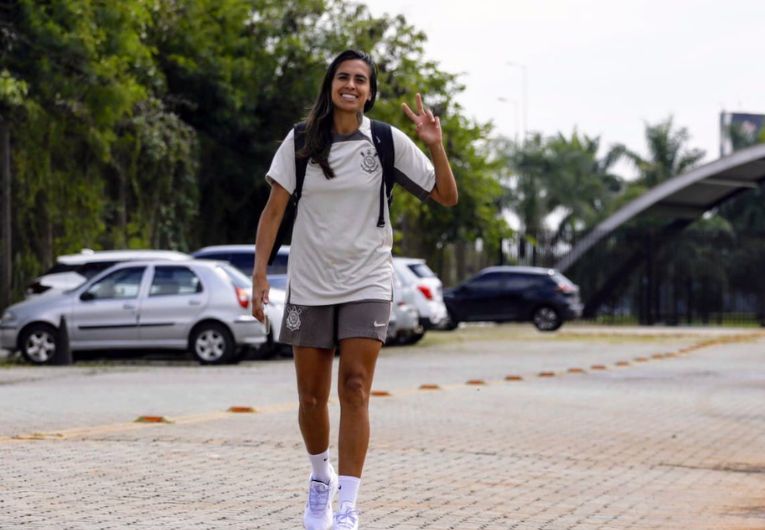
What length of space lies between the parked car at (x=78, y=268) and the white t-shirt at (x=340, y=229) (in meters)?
15.9

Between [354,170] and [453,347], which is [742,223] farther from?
[354,170]

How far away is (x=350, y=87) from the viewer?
645cm

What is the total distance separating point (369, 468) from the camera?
9094 mm

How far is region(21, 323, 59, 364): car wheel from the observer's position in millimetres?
20359

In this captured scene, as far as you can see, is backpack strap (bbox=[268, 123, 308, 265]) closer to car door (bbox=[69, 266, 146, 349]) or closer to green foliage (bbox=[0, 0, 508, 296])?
car door (bbox=[69, 266, 146, 349])

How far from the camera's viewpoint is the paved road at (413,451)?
7375mm

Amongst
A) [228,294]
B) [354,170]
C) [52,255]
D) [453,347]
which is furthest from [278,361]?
[354,170]

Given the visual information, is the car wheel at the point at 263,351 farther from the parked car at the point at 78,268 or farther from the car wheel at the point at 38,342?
the car wheel at the point at 38,342

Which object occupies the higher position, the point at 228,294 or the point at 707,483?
the point at 228,294

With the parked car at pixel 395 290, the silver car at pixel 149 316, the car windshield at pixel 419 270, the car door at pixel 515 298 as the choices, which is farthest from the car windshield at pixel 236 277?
the car door at pixel 515 298

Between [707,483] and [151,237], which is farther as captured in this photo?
[151,237]

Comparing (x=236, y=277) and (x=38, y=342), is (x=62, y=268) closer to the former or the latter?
(x=38, y=342)

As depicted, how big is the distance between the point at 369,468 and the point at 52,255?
66.2ft

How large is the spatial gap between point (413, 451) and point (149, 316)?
10.9 m
